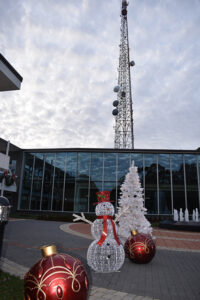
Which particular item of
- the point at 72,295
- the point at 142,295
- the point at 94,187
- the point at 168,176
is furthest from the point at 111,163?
the point at 72,295

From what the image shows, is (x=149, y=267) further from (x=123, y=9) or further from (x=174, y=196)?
(x=123, y=9)

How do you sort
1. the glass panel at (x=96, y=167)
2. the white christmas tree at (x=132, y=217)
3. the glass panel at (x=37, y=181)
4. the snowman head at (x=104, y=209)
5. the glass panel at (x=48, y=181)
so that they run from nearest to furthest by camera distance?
1. the snowman head at (x=104, y=209)
2. the white christmas tree at (x=132, y=217)
3. the glass panel at (x=96, y=167)
4. the glass panel at (x=48, y=181)
5. the glass panel at (x=37, y=181)

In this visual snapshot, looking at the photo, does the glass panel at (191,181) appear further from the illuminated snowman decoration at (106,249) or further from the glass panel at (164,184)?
the illuminated snowman decoration at (106,249)

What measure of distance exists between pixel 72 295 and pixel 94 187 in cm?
2517

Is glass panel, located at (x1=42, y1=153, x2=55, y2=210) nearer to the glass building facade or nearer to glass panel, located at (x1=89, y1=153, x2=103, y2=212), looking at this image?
the glass building facade

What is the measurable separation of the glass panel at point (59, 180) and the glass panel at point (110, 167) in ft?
18.6

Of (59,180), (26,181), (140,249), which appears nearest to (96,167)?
(59,180)

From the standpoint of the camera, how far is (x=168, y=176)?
27.2 metres

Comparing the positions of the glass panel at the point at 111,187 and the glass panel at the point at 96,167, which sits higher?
→ the glass panel at the point at 96,167

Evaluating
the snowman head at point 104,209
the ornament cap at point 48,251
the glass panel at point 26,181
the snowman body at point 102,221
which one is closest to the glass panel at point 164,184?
the glass panel at point 26,181

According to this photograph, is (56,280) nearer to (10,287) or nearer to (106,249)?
(10,287)

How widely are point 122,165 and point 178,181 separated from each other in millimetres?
7129

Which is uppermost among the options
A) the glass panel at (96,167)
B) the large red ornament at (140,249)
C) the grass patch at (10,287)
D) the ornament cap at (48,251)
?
the glass panel at (96,167)

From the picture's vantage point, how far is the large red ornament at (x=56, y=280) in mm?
2516
